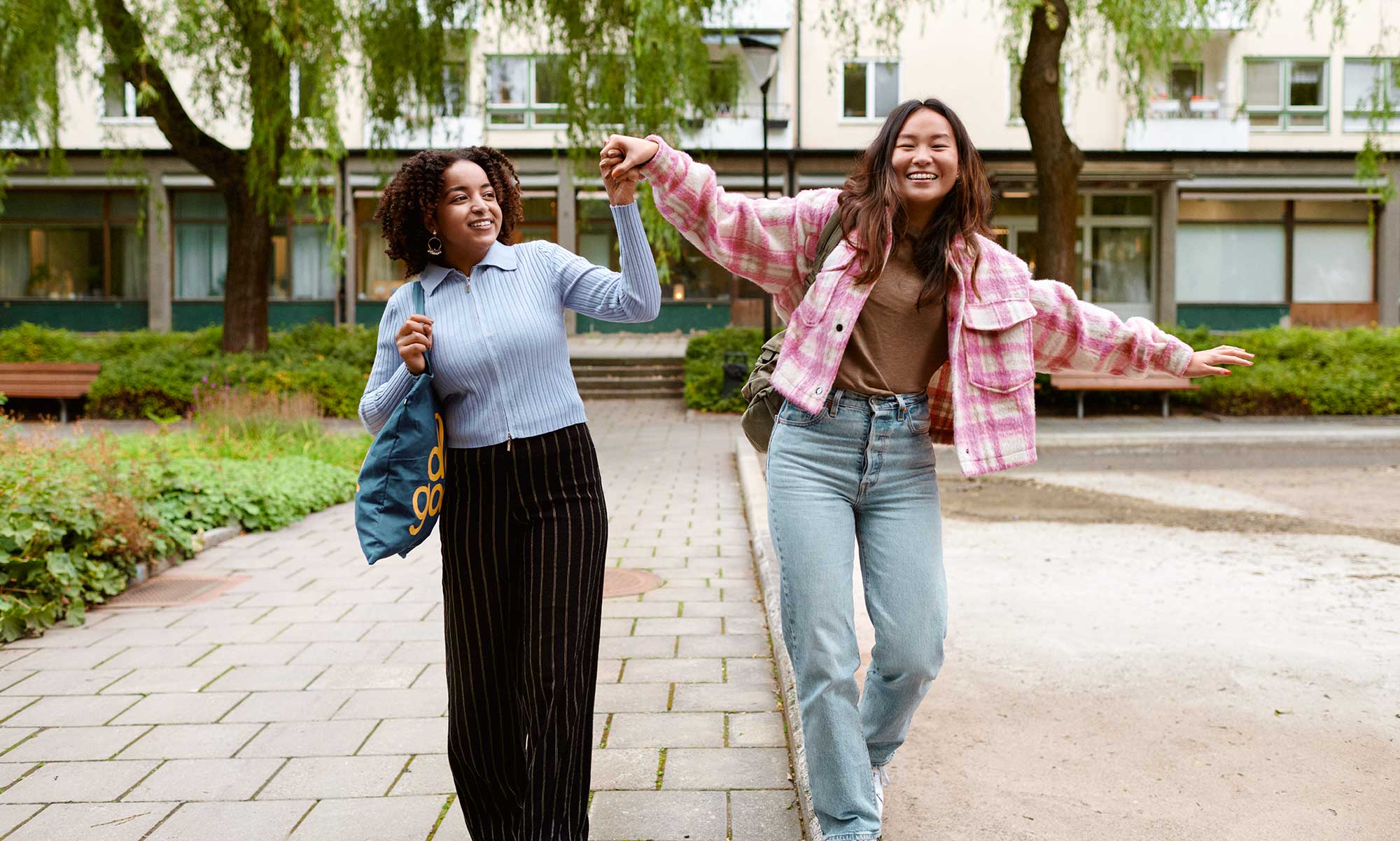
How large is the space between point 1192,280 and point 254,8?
81.9ft

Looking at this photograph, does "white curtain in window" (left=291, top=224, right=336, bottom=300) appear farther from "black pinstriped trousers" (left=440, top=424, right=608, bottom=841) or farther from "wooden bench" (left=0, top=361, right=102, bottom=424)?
"black pinstriped trousers" (left=440, top=424, right=608, bottom=841)

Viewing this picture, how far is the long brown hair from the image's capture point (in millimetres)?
3100

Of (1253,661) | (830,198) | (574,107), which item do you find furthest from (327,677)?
(574,107)

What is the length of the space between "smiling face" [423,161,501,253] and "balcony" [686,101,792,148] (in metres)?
26.9

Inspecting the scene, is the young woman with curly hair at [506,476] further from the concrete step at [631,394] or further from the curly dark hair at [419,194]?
the concrete step at [631,394]

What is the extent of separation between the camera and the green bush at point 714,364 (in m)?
17.0

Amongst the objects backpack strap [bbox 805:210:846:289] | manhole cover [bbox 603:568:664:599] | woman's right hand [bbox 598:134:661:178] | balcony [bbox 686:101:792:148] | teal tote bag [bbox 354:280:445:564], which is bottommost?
manhole cover [bbox 603:568:664:599]

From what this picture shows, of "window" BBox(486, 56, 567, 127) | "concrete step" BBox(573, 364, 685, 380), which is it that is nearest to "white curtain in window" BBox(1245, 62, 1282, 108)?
"window" BBox(486, 56, 567, 127)

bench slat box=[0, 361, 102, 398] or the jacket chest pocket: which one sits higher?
the jacket chest pocket

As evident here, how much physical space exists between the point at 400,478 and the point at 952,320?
1.41m

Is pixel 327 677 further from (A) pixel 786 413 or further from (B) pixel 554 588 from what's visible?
(A) pixel 786 413

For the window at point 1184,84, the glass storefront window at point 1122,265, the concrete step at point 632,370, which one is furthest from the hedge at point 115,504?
the window at point 1184,84

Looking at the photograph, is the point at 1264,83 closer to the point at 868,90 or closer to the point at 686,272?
the point at 868,90

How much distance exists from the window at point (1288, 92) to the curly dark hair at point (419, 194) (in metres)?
31.1
